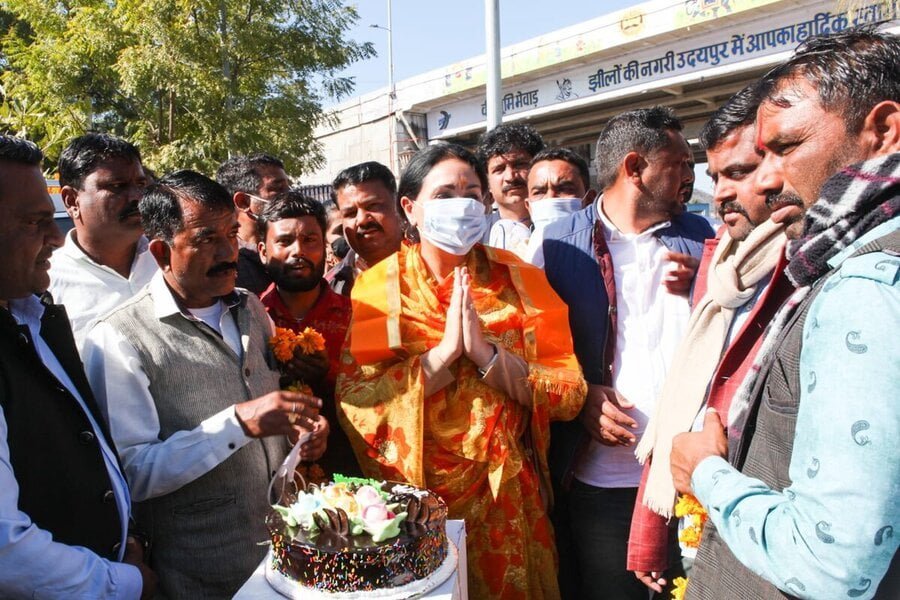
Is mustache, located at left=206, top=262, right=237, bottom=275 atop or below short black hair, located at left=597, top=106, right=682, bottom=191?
below

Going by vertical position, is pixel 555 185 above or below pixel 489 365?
above

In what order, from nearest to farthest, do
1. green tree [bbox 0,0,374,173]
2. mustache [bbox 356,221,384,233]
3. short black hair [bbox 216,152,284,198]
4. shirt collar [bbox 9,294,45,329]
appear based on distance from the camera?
shirt collar [bbox 9,294,45,329] → mustache [bbox 356,221,384,233] → short black hair [bbox 216,152,284,198] → green tree [bbox 0,0,374,173]

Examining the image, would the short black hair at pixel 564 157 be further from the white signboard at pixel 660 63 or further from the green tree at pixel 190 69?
the green tree at pixel 190 69

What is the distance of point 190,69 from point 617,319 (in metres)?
9.81

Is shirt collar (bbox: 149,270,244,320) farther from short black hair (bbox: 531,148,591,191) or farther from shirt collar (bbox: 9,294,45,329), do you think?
short black hair (bbox: 531,148,591,191)

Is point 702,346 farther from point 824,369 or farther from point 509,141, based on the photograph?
point 509,141

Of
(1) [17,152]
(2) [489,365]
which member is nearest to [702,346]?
(2) [489,365]

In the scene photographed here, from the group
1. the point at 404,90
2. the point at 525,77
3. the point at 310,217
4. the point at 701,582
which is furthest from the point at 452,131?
the point at 701,582

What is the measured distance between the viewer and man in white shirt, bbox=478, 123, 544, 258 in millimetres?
Result: 4535

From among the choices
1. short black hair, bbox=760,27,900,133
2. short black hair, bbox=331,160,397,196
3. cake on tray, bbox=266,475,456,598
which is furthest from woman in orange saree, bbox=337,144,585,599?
short black hair, bbox=760,27,900,133

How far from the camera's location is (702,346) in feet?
7.34

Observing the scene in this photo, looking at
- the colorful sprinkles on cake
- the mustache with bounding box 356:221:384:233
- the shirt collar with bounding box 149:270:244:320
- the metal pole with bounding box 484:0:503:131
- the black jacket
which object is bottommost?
the colorful sprinkles on cake

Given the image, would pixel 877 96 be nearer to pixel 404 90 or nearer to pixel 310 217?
pixel 310 217

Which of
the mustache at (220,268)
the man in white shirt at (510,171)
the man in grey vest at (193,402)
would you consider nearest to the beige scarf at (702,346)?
the man in grey vest at (193,402)
